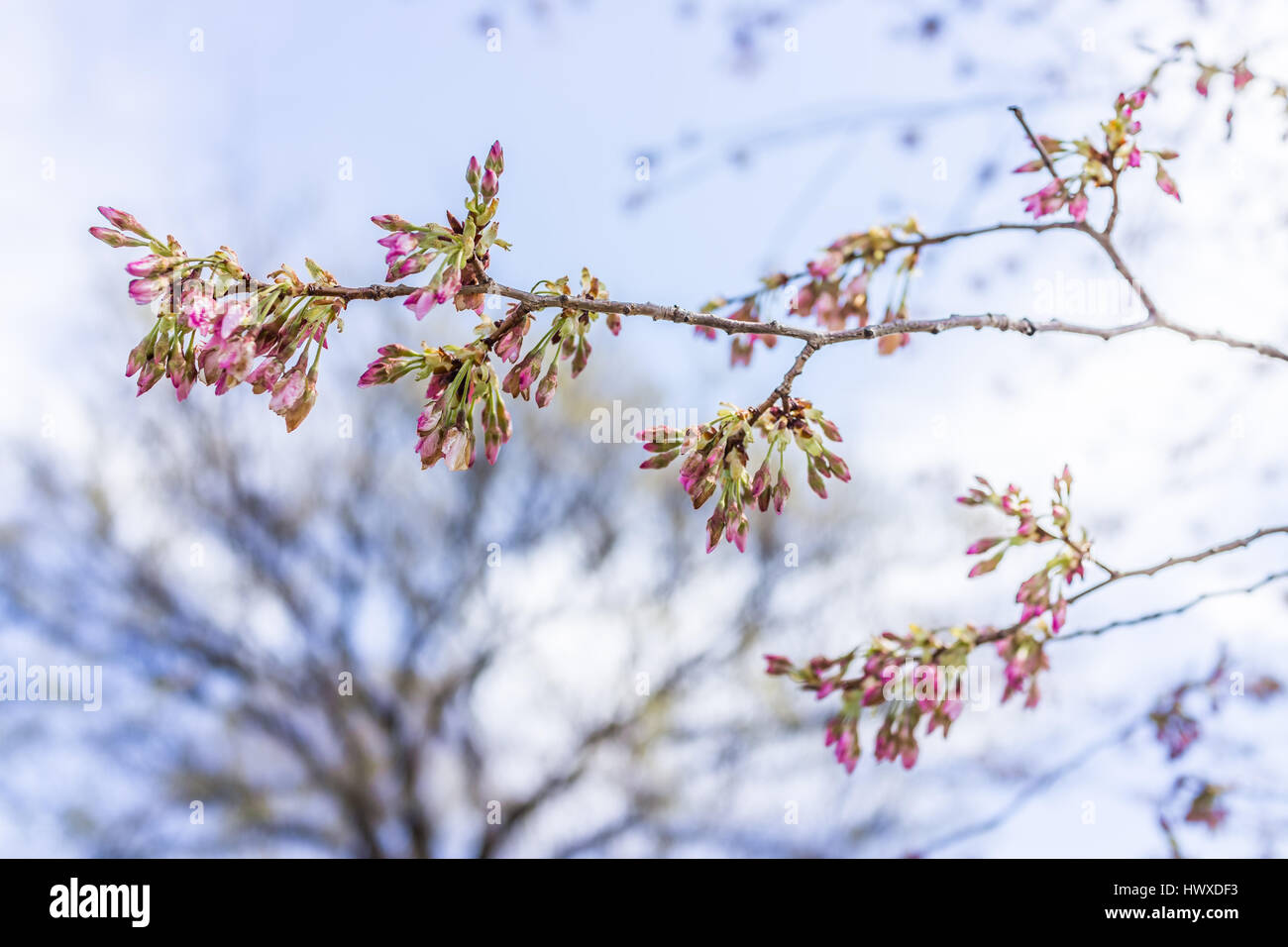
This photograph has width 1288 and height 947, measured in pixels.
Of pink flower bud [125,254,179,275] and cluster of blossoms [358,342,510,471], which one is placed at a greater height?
pink flower bud [125,254,179,275]

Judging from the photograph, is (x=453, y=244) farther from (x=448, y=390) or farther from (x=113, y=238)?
(x=113, y=238)

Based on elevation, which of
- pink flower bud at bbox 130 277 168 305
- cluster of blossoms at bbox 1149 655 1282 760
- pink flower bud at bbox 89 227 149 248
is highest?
pink flower bud at bbox 89 227 149 248

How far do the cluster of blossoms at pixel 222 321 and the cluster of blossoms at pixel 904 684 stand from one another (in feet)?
2.31

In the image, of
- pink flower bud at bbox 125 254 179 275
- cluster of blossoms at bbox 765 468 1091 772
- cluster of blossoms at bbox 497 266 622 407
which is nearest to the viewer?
pink flower bud at bbox 125 254 179 275

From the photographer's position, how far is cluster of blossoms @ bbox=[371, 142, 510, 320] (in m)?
0.69

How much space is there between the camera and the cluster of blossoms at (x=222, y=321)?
69 centimetres

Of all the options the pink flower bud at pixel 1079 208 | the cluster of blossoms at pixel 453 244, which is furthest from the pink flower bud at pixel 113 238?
the pink flower bud at pixel 1079 208

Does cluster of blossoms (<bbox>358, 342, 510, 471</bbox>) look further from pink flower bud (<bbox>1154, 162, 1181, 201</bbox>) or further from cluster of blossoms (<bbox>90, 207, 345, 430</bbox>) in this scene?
pink flower bud (<bbox>1154, 162, 1181, 201</bbox>)

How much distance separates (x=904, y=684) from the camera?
1089 mm

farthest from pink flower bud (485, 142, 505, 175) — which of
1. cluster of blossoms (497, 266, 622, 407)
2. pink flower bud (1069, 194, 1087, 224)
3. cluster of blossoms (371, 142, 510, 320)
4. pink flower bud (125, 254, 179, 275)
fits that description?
pink flower bud (1069, 194, 1087, 224)

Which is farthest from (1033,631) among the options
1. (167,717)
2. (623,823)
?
(167,717)

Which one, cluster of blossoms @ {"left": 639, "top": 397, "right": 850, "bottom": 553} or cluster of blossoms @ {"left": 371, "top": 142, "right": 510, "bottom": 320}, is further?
cluster of blossoms @ {"left": 639, "top": 397, "right": 850, "bottom": 553}

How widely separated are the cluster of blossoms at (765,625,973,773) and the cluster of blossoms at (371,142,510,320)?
Answer: 2.14 feet
